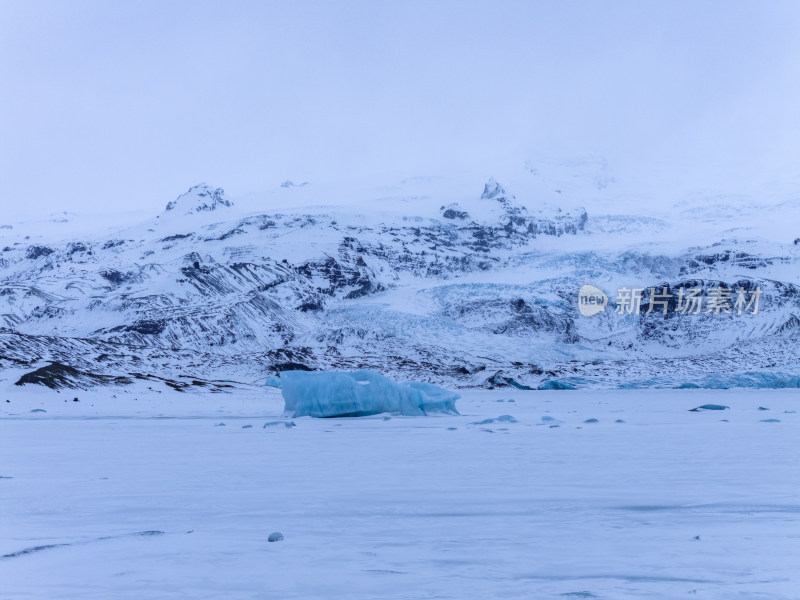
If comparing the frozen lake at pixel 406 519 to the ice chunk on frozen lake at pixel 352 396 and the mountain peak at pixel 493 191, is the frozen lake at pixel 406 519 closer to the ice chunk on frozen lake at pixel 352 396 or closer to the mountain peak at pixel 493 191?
the ice chunk on frozen lake at pixel 352 396

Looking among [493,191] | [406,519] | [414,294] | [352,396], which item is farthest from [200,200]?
[406,519]

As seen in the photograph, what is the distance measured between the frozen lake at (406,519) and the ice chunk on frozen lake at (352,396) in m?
7.90

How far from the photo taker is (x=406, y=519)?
482 cm

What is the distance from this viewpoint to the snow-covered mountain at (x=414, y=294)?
4638cm

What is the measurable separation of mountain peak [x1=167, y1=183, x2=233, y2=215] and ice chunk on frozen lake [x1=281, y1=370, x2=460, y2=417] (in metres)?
111

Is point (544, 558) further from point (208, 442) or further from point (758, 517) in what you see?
point (208, 442)

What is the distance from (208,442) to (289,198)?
124 meters

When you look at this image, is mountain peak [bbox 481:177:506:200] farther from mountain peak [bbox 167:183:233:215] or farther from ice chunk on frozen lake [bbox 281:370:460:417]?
ice chunk on frozen lake [bbox 281:370:460:417]

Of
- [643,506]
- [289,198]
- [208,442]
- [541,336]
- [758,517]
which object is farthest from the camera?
[289,198]

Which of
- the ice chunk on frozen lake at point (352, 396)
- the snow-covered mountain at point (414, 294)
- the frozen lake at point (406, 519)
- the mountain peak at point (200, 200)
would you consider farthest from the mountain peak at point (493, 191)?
the frozen lake at point (406, 519)

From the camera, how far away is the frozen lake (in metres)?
3.25

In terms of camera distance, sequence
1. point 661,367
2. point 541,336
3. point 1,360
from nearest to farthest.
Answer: point 1,360 < point 661,367 < point 541,336

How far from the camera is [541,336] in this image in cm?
7112

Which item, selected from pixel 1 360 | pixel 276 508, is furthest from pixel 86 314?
pixel 276 508
